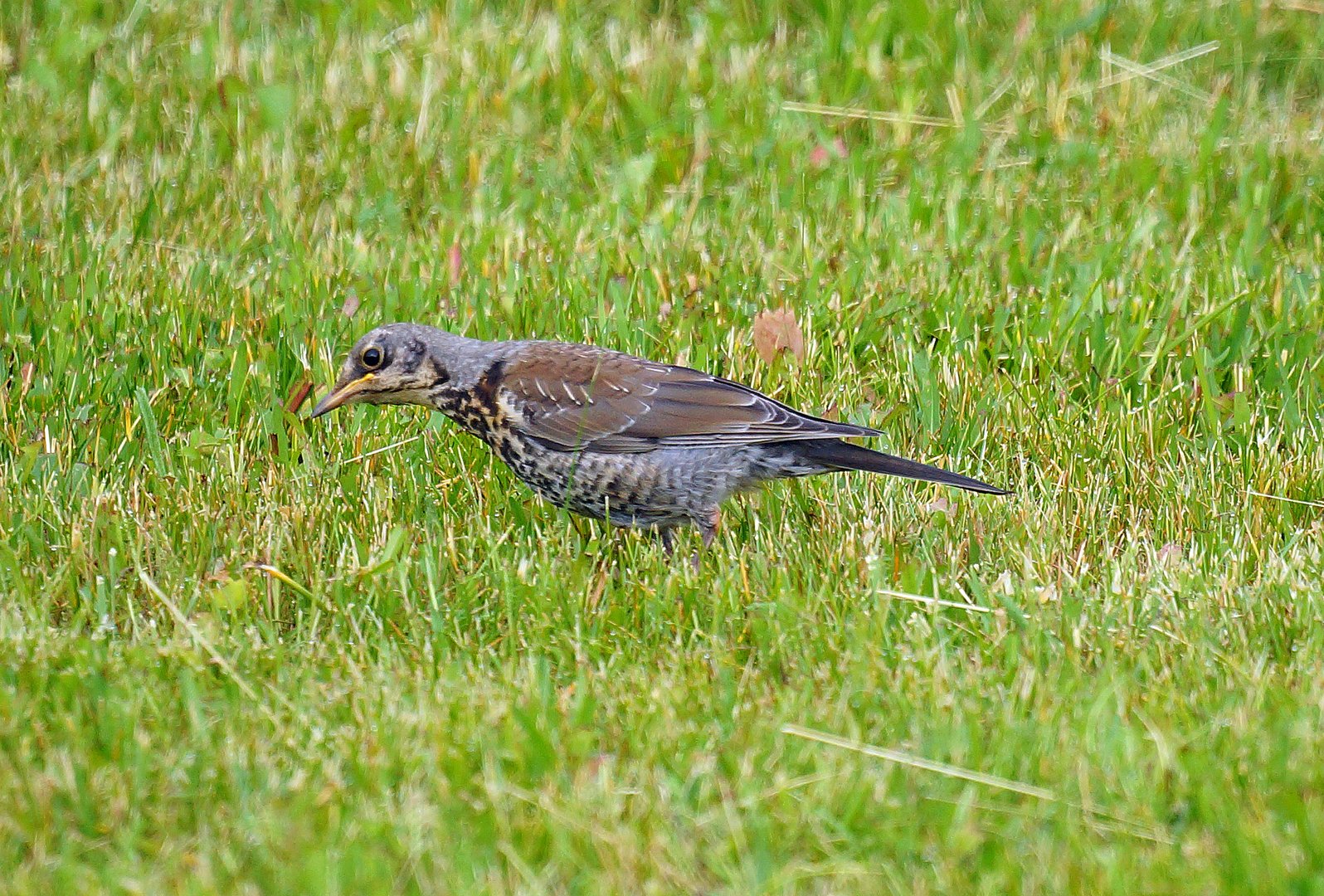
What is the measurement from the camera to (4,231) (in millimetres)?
6473

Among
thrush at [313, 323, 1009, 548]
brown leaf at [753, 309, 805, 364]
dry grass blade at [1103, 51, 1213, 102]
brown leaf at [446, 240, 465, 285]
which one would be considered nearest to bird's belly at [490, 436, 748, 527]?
thrush at [313, 323, 1009, 548]

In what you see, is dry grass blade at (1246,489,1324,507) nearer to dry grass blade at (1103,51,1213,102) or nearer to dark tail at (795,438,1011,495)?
dark tail at (795,438,1011,495)

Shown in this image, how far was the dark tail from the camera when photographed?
4.40 m

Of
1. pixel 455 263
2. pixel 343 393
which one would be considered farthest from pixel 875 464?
pixel 455 263

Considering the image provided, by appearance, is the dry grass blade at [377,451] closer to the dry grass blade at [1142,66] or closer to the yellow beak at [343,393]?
the yellow beak at [343,393]

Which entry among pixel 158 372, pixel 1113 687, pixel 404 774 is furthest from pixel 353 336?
pixel 1113 687

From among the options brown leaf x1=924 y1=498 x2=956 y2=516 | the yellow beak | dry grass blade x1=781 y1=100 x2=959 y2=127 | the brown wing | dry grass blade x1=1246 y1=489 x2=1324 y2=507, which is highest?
dry grass blade x1=781 y1=100 x2=959 y2=127

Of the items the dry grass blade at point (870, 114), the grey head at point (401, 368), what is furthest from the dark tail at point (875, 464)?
the dry grass blade at point (870, 114)

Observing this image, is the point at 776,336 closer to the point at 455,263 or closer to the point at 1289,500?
the point at 455,263

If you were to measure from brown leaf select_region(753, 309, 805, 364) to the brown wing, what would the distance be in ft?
2.64

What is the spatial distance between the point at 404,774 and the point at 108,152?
4711 millimetres

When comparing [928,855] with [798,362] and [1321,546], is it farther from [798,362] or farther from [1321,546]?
[798,362]

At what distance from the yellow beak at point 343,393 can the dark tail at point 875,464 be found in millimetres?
1260

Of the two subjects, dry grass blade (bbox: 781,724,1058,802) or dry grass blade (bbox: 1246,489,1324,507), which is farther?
dry grass blade (bbox: 1246,489,1324,507)
